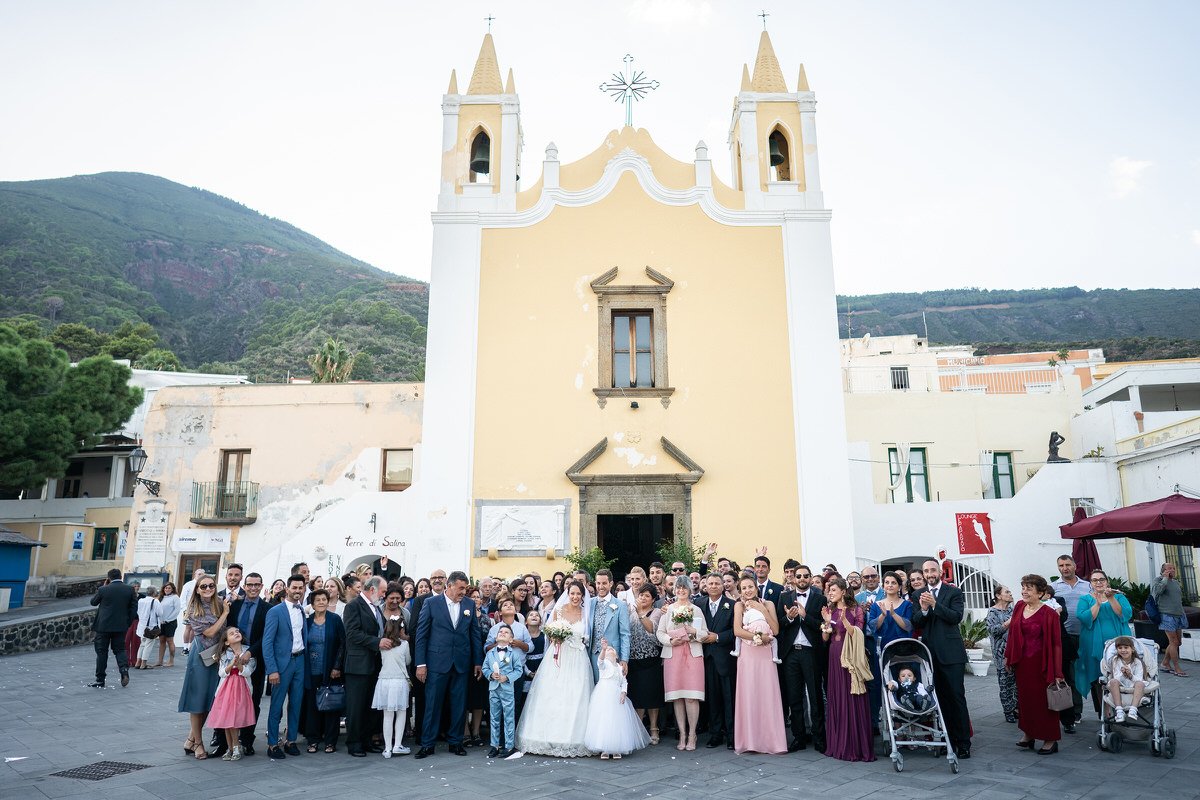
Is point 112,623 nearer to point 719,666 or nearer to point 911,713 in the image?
point 719,666

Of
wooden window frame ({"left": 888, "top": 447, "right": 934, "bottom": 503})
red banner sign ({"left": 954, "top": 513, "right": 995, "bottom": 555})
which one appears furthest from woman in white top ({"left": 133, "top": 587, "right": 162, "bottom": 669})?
wooden window frame ({"left": 888, "top": 447, "right": 934, "bottom": 503})

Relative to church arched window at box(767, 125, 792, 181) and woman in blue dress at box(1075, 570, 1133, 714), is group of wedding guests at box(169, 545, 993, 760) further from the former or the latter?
church arched window at box(767, 125, 792, 181)

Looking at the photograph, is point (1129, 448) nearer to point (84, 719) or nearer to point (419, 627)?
point (419, 627)

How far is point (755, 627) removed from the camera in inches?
291

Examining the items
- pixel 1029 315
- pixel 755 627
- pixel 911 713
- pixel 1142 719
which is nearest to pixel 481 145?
pixel 755 627

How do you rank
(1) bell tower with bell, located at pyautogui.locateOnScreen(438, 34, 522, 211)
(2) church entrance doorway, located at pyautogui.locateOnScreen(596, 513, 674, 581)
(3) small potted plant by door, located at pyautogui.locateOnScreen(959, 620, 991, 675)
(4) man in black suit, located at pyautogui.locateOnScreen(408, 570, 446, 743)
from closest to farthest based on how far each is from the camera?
(4) man in black suit, located at pyautogui.locateOnScreen(408, 570, 446, 743)
(3) small potted plant by door, located at pyautogui.locateOnScreen(959, 620, 991, 675)
(1) bell tower with bell, located at pyautogui.locateOnScreen(438, 34, 522, 211)
(2) church entrance doorway, located at pyautogui.locateOnScreen(596, 513, 674, 581)

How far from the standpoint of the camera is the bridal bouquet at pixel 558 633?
7.31m

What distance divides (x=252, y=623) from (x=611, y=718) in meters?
3.47

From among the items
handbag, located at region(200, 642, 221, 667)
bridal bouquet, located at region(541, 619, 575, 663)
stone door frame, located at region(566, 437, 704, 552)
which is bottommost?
handbag, located at region(200, 642, 221, 667)

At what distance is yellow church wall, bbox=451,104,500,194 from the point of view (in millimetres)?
15281

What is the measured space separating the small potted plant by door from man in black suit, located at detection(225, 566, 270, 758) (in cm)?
1000

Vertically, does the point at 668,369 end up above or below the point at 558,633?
above

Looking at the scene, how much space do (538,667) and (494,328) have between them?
26.8 feet

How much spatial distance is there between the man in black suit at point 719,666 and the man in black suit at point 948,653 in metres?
1.76
